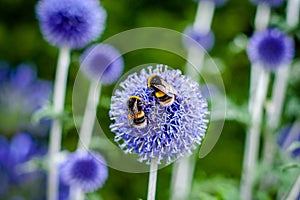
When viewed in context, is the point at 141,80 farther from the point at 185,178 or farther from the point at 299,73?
the point at 299,73

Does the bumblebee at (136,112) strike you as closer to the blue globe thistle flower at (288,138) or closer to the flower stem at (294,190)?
the flower stem at (294,190)

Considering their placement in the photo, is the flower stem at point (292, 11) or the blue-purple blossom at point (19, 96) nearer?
the flower stem at point (292, 11)

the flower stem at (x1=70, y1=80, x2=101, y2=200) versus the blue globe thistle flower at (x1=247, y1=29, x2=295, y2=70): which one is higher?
the blue globe thistle flower at (x1=247, y1=29, x2=295, y2=70)

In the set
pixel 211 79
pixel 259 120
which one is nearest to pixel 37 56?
pixel 211 79

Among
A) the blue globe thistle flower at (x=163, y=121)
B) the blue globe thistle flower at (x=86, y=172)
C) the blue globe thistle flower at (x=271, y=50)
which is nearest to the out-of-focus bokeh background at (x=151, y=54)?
the blue globe thistle flower at (x=271, y=50)

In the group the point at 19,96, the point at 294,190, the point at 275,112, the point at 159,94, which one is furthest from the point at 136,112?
the point at 19,96

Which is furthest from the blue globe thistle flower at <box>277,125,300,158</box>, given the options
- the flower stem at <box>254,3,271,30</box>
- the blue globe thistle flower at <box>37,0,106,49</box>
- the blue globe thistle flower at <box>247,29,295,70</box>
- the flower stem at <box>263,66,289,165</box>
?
the blue globe thistle flower at <box>37,0,106,49</box>

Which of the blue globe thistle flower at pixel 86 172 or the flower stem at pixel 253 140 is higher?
the flower stem at pixel 253 140

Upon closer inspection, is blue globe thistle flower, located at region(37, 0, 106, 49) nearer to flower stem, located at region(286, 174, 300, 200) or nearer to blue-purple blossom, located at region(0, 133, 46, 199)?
blue-purple blossom, located at region(0, 133, 46, 199)
